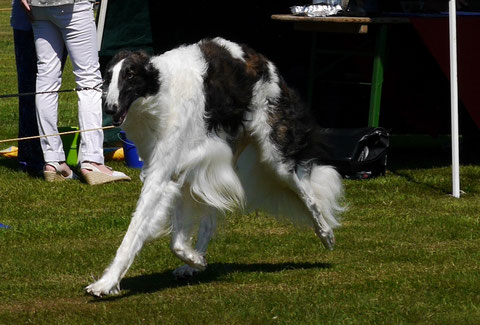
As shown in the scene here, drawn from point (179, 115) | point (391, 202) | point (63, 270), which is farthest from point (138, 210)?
point (391, 202)

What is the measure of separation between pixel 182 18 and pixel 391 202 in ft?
13.0

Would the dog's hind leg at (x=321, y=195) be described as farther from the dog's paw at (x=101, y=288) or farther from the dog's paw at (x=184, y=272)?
the dog's paw at (x=101, y=288)

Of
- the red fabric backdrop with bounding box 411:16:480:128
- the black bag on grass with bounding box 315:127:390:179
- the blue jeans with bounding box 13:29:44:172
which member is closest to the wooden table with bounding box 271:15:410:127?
the red fabric backdrop with bounding box 411:16:480:128

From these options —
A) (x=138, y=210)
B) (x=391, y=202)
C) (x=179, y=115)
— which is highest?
(x=179, y=115)

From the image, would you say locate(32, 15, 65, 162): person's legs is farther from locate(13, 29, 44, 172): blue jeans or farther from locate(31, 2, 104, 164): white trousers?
locate(13, 29, 44, 172): blue jeans

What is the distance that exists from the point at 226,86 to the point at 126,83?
2.00ft

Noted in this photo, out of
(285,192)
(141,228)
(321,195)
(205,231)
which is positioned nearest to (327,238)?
(321,195)

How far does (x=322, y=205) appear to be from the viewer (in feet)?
20.5

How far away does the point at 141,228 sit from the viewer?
5.15 metres

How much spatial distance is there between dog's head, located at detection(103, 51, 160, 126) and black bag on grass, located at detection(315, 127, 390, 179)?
3.75 m

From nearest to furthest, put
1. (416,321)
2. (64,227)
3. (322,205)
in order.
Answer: (416,321) → (322,205) → (64,227)

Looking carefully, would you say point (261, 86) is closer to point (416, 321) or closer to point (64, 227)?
point (416, 321)

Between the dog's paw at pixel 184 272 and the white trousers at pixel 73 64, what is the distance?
311 cm

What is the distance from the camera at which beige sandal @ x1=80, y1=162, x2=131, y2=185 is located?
28.3 feet
